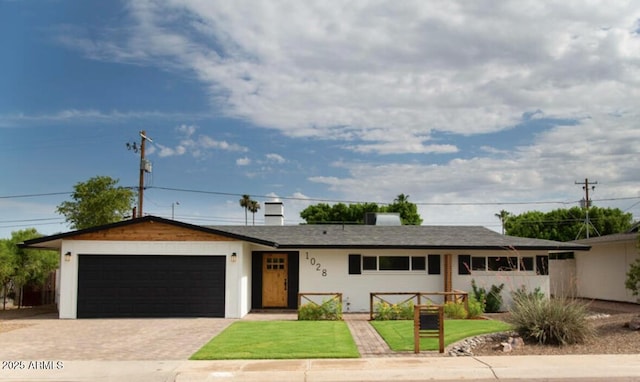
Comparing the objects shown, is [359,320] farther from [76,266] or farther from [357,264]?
[76,266]

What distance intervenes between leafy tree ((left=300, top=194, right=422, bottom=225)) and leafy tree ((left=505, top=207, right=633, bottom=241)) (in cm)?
995

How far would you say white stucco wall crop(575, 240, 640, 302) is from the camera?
974 inches

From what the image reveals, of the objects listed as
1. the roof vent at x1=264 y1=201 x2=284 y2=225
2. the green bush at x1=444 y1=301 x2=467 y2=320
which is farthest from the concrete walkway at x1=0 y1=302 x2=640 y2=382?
the roof vent at x1=264 y1=201 x2=284 y2=225

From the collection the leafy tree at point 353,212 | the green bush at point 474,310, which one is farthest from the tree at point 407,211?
the green bush at point 474,310

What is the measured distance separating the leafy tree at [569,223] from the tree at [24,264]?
1667 inches

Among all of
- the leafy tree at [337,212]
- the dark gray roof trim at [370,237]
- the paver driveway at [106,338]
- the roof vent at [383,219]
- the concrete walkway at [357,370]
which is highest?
the leafy tree at [337,212]

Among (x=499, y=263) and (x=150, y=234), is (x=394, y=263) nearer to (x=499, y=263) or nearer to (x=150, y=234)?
(x=499, y=263)

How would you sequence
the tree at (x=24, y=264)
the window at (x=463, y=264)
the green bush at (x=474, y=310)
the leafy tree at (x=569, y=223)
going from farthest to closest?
1. the leafy tree at (x=569, y=223)
2. the tree at (x=24, y=264)
3. the window at (x=463, y=264)
4. the green bush at (x=474, y=310)

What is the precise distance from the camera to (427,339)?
14141mm

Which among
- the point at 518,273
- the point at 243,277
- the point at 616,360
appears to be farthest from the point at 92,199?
the point at 616,360

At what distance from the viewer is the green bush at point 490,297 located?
21987 mm

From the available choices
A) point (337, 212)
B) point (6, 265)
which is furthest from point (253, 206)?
point (6, 265)

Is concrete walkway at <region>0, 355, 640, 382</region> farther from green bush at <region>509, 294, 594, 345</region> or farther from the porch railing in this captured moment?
the porch railing

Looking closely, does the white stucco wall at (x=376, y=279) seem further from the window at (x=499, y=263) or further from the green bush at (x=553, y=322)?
Answer: the green bush at (x=553, y=322)
